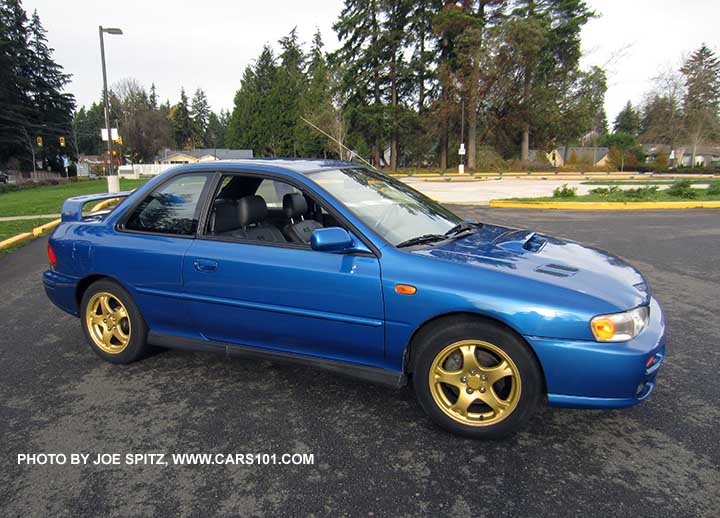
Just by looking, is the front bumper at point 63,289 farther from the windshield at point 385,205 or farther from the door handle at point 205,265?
the windshield at point 385,205

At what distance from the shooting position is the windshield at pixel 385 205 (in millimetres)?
3132

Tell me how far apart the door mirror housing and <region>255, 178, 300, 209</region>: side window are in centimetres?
92

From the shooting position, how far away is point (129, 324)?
368cm

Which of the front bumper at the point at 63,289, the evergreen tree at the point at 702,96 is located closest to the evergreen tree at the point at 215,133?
the evergreen tree at the point at 702,96

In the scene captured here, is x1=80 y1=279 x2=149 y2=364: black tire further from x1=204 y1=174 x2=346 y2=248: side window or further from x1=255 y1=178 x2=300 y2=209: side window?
x1=255 y1=178 x2=300 y2=209: side window

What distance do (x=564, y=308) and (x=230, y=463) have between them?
1.87 meters

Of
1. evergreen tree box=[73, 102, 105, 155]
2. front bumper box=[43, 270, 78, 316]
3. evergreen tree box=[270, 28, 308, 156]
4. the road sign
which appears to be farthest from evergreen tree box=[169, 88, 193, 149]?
front bumper box=[43, 270, 78, 316]

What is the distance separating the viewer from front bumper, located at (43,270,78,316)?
152 inches

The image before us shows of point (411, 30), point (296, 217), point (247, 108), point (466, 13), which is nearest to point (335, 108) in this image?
point (411, 30)

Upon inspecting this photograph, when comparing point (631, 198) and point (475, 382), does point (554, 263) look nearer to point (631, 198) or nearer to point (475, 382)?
point (475, 382)

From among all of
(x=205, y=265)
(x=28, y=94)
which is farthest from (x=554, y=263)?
(x=28, y=94)

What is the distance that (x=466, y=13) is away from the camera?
47.2 meters

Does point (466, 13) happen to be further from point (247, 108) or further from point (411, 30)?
point (247, 108)

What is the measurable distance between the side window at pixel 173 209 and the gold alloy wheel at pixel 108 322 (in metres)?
0.61
